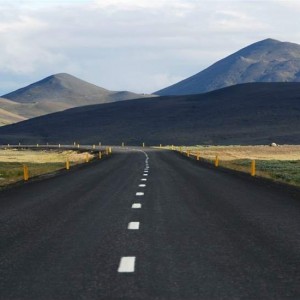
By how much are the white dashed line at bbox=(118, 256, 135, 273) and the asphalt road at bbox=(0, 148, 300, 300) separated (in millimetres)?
13

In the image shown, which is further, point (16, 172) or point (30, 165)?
point (30, 165)

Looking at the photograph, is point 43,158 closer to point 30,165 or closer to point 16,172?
point 30,165

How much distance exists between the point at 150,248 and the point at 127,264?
1.28 m

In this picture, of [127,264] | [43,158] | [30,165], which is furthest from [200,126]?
[127,264]

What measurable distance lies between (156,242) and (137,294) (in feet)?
11.5

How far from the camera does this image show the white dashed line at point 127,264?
26.5 feet

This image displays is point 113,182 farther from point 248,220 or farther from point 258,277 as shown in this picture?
point 258,277

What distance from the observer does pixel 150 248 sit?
9711mm

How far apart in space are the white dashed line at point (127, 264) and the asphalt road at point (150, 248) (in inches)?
0.5

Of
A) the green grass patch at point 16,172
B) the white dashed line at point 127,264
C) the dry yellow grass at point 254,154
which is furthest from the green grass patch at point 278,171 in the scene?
the dry yellow grass at point 254,154

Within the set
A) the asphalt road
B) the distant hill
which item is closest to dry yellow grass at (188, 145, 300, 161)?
the distant hill

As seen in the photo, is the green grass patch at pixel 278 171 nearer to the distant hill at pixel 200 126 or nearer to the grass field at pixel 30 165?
the grass field at pixel 30 165

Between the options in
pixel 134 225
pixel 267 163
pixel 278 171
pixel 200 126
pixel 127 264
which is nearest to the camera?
pixel 127 264

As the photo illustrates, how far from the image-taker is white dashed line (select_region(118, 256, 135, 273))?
8.06 metres
